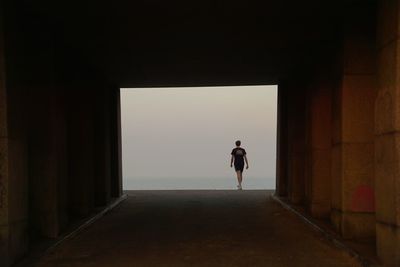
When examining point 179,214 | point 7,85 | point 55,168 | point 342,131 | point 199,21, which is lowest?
point 179,214

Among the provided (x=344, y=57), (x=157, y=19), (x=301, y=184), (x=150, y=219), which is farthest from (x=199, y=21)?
(x=301, y=184)

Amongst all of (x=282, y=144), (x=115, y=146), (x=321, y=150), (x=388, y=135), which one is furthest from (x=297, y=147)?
(x=388, y=135)

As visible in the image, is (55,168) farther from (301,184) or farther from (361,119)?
(301,184)

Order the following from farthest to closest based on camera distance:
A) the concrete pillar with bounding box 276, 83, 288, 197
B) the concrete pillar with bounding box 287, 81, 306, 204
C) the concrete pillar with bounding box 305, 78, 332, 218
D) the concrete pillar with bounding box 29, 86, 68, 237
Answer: the concrete pillar with bounding box 276, 83, 288, 197 → the concrete pillar with bounding box 287, 81, 306, 204 → the concrete pillar with bounding box 305, 78, 332, 218 → the concrete pillar with bounding box 29, 86, 68, 237

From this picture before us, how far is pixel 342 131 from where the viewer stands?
33.7ft

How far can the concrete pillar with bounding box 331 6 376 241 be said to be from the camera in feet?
33.3

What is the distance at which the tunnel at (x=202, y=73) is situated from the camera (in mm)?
8297

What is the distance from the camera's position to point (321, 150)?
1329 cm

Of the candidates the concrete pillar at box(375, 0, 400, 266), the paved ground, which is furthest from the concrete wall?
the concrete pillar at box(375, 0, 400, 266)

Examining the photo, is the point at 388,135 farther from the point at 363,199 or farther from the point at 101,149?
the point at 101,149

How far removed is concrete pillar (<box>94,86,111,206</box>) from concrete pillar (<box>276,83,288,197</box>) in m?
5.56

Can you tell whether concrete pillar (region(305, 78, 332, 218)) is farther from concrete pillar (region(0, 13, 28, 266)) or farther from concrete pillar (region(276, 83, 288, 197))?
concrete pillar (region(0, 13, 28, 266))

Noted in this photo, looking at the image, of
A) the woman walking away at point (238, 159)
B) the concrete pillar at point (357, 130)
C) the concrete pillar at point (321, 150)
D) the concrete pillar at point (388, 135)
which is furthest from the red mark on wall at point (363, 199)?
the woman walking away at point (238, 159)

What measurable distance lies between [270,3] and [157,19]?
2143 millimetres
